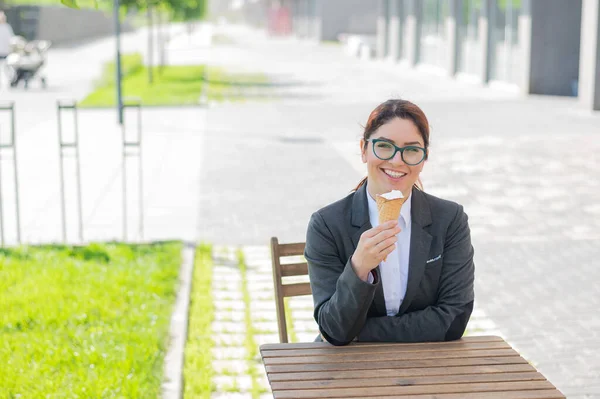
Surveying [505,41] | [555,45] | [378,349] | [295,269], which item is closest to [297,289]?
[295,269]

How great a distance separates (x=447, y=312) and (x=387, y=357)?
0.41m

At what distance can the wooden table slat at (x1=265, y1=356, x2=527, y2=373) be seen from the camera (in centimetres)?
328

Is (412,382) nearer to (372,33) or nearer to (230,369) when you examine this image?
(230,369)

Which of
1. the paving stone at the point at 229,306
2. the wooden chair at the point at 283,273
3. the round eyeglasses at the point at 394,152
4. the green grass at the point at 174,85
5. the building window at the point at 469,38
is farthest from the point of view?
the building window at the point at 469,38

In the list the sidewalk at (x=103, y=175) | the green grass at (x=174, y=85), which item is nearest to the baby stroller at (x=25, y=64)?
the green grass at (x=174, y=85)

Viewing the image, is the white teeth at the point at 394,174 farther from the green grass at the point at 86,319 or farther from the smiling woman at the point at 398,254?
the green grass at the point at 86,319

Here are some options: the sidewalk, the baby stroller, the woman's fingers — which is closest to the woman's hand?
the woman's fingers

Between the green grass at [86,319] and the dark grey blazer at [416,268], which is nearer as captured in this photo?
the dark grey blazer at [416,268]

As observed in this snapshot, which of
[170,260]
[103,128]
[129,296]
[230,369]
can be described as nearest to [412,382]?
[230,369]

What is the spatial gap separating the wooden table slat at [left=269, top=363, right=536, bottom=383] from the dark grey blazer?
0.34m

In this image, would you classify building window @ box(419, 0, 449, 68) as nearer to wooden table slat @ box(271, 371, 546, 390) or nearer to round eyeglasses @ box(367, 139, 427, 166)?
round eyeglasses @ box(367, 139, 427, 166)

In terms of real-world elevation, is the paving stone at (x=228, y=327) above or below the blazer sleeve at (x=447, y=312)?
below

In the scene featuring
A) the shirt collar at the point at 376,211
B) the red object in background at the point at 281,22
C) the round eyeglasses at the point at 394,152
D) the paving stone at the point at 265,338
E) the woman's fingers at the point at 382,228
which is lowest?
the red object in background at the point at 281,22

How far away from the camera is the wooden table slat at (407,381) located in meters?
3.12
